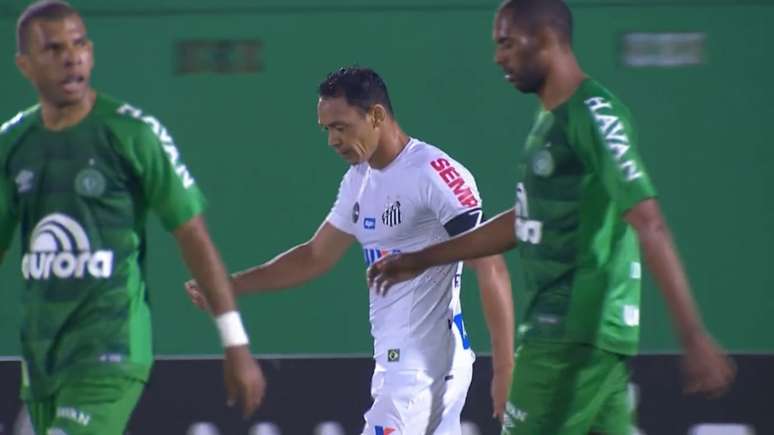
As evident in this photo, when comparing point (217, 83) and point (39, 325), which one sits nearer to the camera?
point (39, 325)

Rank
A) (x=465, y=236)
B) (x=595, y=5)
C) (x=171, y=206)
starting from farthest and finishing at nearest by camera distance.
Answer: (x=595, y=5), (x=465, y=236), (x=171, y=206)

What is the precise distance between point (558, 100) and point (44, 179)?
4.77 feet

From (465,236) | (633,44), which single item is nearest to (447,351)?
(465,236)

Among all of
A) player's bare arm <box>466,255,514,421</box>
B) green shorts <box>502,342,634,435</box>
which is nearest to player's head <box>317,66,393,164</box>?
player's bare arm <box>466,255,514,421</box>

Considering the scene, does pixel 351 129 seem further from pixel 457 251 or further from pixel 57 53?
pixel 57 53

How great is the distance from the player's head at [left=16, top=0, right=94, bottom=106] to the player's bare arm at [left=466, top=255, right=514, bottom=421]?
5.67 feet

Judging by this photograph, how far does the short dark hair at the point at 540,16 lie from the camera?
17.1 ft

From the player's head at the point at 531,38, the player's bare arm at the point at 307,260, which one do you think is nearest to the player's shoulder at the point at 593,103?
the player's head at the point at 531,38

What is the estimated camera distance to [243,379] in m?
4.88

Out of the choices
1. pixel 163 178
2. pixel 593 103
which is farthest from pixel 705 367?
pixel 163 178

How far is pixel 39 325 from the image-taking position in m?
4.94

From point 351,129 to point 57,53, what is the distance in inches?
63.9

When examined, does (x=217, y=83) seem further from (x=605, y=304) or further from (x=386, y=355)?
(x=605, y=304)

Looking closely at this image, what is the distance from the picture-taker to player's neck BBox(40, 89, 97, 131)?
4.98 metres
